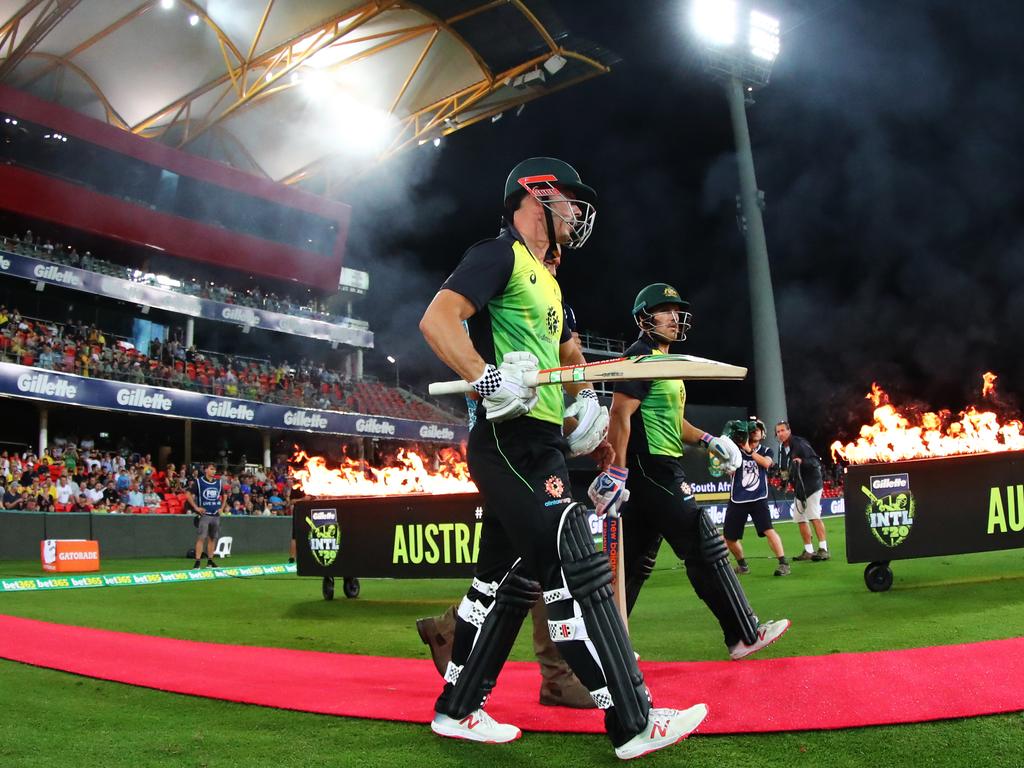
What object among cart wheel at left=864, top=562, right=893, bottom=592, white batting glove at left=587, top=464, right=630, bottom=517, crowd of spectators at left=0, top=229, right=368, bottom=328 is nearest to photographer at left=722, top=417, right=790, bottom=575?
cart wheel at left=864, top=562, right=893, bottom=592

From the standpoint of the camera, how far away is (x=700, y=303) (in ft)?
163

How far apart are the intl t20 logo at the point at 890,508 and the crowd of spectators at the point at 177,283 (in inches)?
1127

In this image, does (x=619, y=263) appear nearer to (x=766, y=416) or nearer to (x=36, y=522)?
(x=766, y=416)

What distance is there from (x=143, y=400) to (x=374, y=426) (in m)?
10.2

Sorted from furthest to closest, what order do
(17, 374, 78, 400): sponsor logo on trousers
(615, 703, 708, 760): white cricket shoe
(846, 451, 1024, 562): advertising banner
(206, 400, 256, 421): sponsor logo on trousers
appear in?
(206, 400, 256, 421): sponsor logo on trousers → (17, 374, 78, 400): sponsor logo on trousers → (846, 451, 1024, 562): advertising banner → (615, 703, 708, 760): white cricket shoe

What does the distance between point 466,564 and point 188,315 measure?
2877cm

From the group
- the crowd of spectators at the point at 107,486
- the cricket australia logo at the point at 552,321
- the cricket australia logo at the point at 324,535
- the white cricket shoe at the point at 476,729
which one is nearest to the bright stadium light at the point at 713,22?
the crowd of spectators at the point at 107,486

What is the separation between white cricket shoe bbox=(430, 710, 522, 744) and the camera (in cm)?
328

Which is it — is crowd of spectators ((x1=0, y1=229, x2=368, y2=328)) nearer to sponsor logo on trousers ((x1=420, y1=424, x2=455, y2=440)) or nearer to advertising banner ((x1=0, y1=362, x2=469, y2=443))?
advertising banner ((x1=0, y1=362, x2=469, y2=443))

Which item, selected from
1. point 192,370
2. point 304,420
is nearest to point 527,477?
point 192,370

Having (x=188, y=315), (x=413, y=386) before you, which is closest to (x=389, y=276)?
(x=413, y=386)

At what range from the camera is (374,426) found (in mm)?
35312

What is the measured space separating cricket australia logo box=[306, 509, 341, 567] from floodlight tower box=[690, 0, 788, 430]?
84.0 feet

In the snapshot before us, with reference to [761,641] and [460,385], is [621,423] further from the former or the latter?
[460,385]
